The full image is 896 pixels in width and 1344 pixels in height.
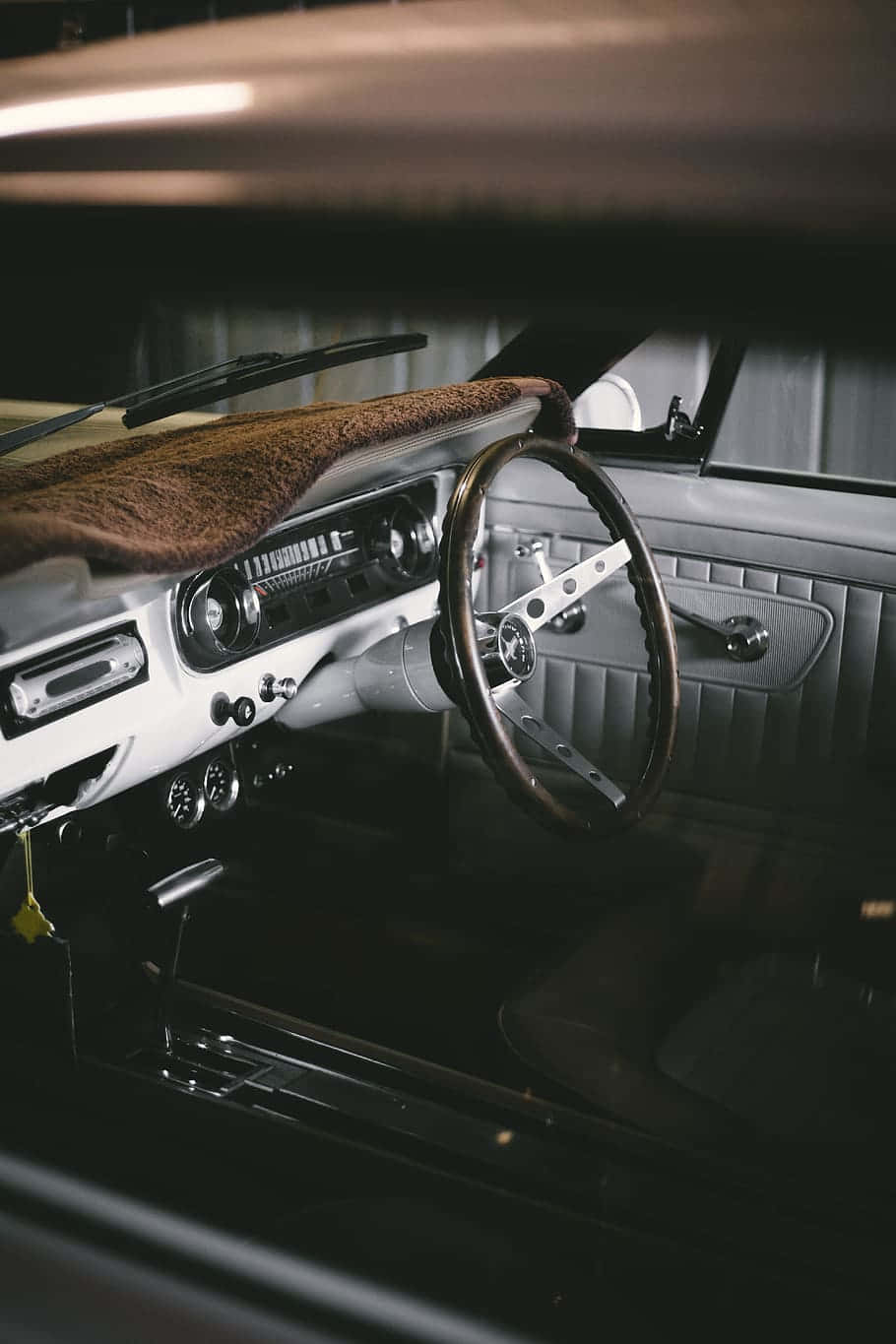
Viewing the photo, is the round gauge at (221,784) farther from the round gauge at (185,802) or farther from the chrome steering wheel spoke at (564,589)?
the chrome steering wheel spoke at (564,589)

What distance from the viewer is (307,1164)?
3.61 feet

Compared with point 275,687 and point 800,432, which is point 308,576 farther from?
point 800,432

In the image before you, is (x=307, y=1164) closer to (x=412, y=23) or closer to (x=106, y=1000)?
(x=106, y=1000)

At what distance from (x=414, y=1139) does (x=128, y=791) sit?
0.52 m

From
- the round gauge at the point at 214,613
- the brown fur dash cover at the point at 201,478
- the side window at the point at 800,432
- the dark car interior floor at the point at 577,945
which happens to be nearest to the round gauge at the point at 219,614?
the round gauge at the point at 214,613

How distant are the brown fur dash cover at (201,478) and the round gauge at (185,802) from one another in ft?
1.41

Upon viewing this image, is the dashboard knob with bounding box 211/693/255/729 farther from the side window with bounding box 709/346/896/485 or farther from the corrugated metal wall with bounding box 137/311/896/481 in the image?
the side window with bounding box 709/346/896/485

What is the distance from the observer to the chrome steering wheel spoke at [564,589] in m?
1.34

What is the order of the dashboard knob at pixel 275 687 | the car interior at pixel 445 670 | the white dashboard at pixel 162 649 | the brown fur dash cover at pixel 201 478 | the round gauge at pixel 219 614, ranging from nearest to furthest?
the car interior at pixel 445 670
the brown fur dash cover at pixel 201 478
the white dashboard at pixel 162 649
the round gauge at pixel 219 614
the dashboard knob at pixel 275 687

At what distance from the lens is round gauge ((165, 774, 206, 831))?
1.50 metres

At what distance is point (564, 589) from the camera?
1.40 m

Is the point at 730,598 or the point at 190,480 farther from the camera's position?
the point at 730,598

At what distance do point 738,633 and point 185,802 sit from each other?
2.45 feet

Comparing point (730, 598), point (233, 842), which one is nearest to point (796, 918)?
point (730, 598)
